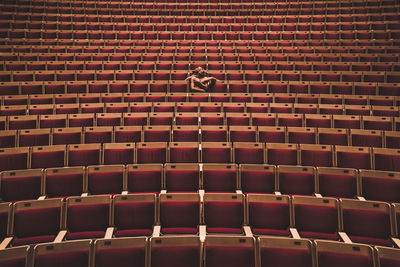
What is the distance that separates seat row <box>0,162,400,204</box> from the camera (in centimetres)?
85

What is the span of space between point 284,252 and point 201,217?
23cm

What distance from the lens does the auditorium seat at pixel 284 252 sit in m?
0.59

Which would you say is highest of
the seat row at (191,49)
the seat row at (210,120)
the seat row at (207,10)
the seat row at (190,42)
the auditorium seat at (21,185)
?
the seat row at (207,10)

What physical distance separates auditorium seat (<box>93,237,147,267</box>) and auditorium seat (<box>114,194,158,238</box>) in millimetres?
152

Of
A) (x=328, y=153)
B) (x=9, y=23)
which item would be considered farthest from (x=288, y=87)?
(x=9, y=23)

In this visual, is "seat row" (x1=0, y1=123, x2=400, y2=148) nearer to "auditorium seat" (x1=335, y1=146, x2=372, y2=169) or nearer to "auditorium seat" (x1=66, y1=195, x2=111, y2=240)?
"auditorium seat" (x1=335, y1=146, x2=372, y2=169)

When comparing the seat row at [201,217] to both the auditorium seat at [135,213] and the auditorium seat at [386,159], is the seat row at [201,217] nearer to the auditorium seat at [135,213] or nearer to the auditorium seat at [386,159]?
the auditorium seat at [135,213]

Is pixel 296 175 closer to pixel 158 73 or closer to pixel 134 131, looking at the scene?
pixel 134 131

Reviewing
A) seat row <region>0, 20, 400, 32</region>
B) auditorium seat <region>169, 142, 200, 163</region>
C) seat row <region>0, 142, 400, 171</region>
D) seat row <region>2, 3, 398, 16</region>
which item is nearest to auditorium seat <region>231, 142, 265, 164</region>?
seat row <region>0, 142, 400, 171</region>

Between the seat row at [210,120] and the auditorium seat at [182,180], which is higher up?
the seat row at [210,120]

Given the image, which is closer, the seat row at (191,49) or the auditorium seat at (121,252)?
the auditorium seat at (121,252)

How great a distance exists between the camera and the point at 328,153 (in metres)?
1.01

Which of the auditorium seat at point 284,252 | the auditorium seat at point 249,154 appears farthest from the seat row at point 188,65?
the auditorium seat at point 284,252

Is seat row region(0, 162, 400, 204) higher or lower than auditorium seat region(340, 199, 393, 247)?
higher
